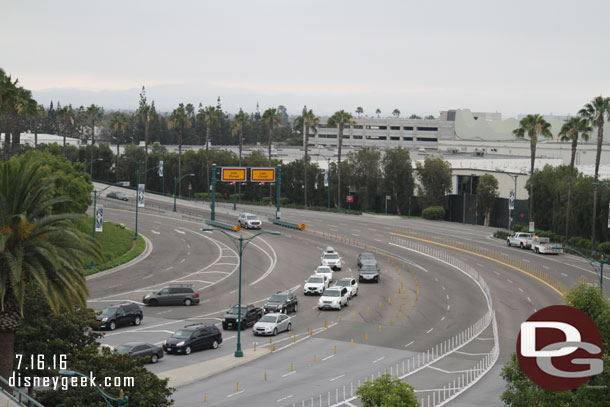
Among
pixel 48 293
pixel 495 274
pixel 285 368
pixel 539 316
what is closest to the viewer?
pixel 539 316

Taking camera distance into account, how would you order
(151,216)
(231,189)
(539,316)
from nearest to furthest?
(539,316), (151,216), (231,189)

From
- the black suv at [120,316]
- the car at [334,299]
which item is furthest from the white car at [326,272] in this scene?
the black suv at [120,316]

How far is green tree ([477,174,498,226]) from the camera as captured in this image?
108688 millimetres

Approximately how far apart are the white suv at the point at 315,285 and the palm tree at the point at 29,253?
33440 millimetres

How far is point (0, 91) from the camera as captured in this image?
70562 millimetres

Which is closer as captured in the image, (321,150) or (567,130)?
(567,130)

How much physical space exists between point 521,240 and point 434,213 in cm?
3004

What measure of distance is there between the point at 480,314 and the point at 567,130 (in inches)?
Answer: 1494

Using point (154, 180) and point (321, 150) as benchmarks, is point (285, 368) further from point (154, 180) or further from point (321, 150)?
point (321, 150)

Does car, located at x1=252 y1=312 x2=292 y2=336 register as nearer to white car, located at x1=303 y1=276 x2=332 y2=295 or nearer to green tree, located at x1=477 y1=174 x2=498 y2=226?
white car, located at x1=303 y1=276 x2=332 y2=295

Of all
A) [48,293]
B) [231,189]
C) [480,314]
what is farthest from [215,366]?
[231,189]

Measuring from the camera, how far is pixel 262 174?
3912 inches

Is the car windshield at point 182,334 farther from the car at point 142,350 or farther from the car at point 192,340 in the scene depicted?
the car at point 142,350

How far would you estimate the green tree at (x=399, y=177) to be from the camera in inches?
4749
